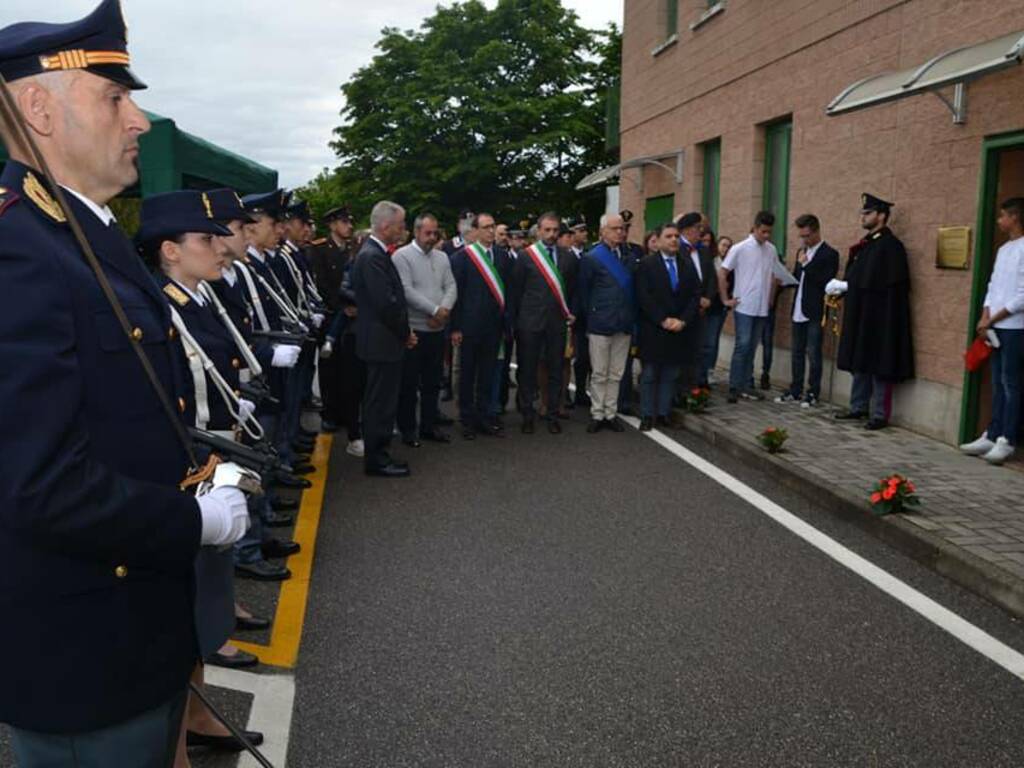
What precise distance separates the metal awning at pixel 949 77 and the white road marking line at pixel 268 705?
611cm

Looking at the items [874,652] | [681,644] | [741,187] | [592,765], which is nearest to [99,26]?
[592,765]

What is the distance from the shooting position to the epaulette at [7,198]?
1551 millimetres

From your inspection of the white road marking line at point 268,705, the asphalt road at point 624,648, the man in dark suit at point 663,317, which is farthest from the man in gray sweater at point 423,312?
the white road marking line at point 268,705

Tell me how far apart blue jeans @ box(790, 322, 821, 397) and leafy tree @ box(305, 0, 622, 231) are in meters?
30.9

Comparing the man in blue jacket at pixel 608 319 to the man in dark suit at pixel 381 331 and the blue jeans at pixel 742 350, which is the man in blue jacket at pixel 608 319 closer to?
the blue jeans at pixel 742 350

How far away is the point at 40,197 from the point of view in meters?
1.59

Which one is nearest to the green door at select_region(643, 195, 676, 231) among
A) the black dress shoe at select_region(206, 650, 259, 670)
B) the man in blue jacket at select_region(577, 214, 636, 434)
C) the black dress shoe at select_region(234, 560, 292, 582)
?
the man in blue jacket at select_region(577, 214, 636, 434)

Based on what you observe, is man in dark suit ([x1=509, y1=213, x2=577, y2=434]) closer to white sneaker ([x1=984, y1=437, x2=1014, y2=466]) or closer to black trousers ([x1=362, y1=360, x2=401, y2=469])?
black trousers ([x1=362, y1=360, x2=401, y2=469])

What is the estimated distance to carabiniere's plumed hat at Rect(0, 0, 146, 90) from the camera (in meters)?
1.62

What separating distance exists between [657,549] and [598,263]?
14.8 feet

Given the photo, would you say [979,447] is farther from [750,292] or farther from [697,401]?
[750,292]

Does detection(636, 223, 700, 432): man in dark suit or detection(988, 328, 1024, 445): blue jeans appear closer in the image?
detection(988, 328, 1024, 445): blue jeans

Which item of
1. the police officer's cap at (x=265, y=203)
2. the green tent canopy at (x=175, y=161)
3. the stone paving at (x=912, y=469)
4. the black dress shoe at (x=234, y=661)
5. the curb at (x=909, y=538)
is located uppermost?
the green tent canopy at (x=175, y=161)

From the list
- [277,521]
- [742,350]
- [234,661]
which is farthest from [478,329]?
[234,661]
